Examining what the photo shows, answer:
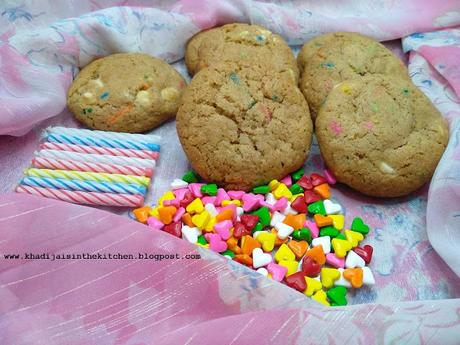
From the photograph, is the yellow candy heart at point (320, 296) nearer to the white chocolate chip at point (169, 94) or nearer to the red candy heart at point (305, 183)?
the red candy heart at point (305, 183)

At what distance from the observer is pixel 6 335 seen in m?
0.87

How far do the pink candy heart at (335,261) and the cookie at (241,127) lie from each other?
10.1 inches

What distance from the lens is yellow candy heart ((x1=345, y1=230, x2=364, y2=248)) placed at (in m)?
1.12

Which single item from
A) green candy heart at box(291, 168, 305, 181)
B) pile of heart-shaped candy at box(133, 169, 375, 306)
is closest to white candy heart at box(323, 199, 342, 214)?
pile of heart-shaped candy at box(133, 169, 375, 306)

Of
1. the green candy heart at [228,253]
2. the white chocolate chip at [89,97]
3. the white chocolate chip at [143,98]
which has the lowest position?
the green candy heart at [228,253]

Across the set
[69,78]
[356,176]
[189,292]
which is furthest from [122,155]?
[356,176]

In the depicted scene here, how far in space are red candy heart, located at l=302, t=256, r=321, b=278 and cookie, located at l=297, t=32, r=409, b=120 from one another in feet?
1.49

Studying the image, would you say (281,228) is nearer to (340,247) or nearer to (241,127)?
(340,247)

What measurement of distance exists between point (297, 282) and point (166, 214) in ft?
1.16

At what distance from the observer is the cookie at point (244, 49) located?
4.54ft

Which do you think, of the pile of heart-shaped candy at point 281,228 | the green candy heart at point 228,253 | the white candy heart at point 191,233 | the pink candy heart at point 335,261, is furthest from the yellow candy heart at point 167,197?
the pink candy heart at point 335,261

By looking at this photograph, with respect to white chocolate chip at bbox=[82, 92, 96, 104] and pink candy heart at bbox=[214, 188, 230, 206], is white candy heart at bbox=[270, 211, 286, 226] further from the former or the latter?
white chocolate chip at bbox=[82, 92, 96, 104]

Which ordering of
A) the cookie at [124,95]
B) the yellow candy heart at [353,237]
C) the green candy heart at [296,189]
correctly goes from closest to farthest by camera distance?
the yellow candy heart at [353,237] < the green candy heart at [296,189] < the cookie at [124,95]

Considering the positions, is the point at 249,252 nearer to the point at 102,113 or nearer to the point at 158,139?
the point at 158,139
